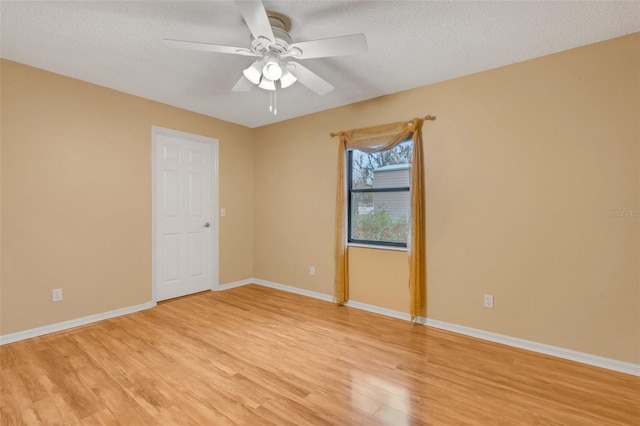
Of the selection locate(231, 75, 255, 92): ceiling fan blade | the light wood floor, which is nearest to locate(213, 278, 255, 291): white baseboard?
the light wood floor

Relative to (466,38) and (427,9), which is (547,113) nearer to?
(466,38)

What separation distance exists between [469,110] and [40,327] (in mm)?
4649

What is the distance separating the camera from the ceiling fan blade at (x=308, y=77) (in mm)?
2309

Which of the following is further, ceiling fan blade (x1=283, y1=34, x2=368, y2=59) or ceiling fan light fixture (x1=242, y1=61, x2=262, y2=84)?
ceiling fan light fixture (x1=242, y1=61, x2=262, y2=84)

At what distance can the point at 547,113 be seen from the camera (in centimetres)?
255

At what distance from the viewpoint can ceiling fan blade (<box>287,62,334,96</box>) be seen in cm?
231

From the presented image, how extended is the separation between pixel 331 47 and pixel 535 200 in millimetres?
2154

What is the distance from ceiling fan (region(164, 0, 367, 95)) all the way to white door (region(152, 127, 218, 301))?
2.15 metres

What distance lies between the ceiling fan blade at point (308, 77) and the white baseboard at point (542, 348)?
254 centimetres

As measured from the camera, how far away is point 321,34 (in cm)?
228

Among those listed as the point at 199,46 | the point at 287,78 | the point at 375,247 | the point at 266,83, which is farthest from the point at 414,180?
the point at 199,46

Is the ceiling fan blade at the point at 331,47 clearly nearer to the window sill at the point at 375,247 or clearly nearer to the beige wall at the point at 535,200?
the beige wall at the point at 535,200

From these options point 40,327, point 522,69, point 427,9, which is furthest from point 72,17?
point 522,69

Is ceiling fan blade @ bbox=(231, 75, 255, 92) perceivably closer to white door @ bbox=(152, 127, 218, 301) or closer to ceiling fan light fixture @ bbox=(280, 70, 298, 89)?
ceiling fan light fixture @ bbox=(280, 70, 298, 89)
